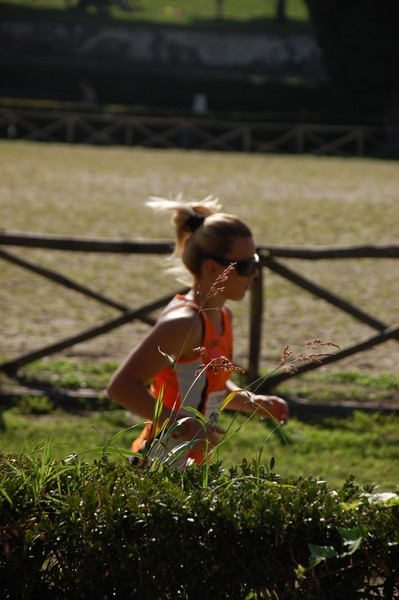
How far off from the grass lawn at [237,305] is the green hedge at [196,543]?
0.30 meters

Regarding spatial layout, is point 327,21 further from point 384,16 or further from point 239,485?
point 239,485

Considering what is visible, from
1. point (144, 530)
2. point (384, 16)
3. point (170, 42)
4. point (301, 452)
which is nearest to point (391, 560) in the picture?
point (144, 530)

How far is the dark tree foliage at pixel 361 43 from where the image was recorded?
29.1m

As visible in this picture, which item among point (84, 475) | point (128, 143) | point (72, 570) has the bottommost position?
point (128, 143)

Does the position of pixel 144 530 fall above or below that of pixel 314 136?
above

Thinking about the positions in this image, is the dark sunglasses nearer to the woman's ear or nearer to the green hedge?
the woman's ear

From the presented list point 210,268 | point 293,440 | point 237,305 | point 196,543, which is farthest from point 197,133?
point 196,543

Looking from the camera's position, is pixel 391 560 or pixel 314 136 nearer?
pixel 391 560

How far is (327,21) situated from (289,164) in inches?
308

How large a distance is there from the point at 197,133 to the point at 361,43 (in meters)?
5.55

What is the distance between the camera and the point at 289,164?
24609 millimetres

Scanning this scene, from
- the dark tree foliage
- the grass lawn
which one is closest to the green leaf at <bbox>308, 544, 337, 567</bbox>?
the grass lawn

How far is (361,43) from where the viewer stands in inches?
1156

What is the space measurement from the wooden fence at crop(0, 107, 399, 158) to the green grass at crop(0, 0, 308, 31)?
20052 mm
